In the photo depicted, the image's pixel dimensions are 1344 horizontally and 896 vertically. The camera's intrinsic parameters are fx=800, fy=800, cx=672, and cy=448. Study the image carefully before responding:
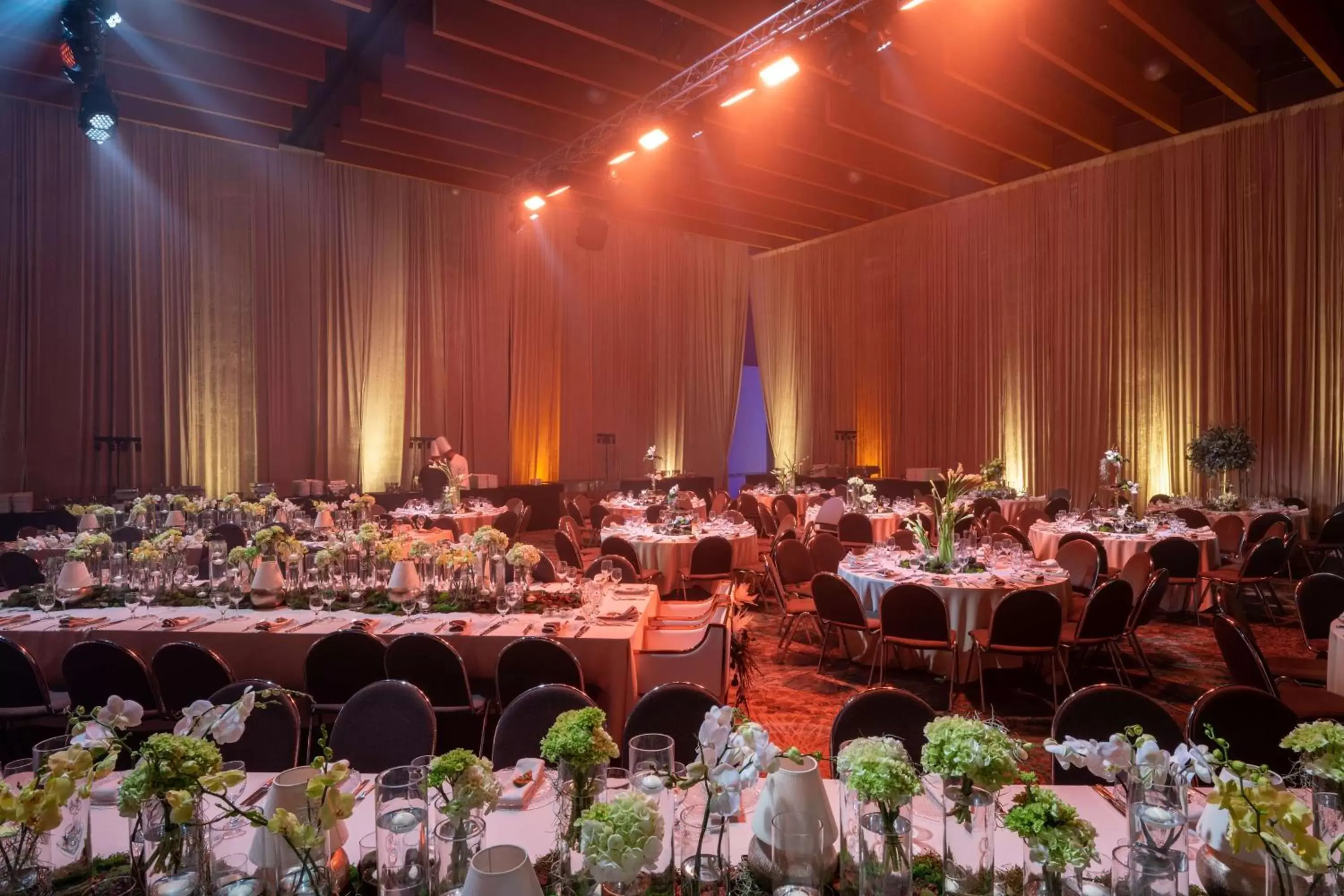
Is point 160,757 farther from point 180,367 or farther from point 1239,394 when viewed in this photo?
point 1239,394

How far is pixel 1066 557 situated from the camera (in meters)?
6.69

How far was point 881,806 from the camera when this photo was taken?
4.77 ft

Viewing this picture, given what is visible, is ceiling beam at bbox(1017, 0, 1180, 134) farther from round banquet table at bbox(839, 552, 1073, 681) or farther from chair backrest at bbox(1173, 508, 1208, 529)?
round banquet table at bbox(839, 552, 1073, 681)

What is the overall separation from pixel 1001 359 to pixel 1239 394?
151 inches

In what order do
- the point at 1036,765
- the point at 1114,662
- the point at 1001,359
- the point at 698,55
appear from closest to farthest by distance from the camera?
1. the point at 1036,765
2. the point at 1114,662
3. the point at 698,55
4. the point at 1001,359

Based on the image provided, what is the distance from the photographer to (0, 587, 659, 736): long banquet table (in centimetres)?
387

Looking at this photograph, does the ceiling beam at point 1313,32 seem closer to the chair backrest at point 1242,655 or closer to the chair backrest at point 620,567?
the chair backrest at point 1242,655

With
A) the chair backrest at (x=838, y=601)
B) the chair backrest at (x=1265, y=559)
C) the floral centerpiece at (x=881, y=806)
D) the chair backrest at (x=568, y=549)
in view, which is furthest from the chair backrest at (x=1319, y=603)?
the chair backrest at (x=568, y=549)

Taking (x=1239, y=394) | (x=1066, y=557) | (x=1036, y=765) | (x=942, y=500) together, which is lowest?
(x=1036, y=765)

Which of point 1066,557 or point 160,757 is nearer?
point 160,757

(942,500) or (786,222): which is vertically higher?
(786,222)

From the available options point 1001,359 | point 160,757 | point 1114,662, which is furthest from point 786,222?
point 160,757

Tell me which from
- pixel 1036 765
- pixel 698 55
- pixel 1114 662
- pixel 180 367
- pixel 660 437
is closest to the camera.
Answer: pixel 1036 765

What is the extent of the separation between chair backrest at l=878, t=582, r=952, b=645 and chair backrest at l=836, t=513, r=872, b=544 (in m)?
3.83
